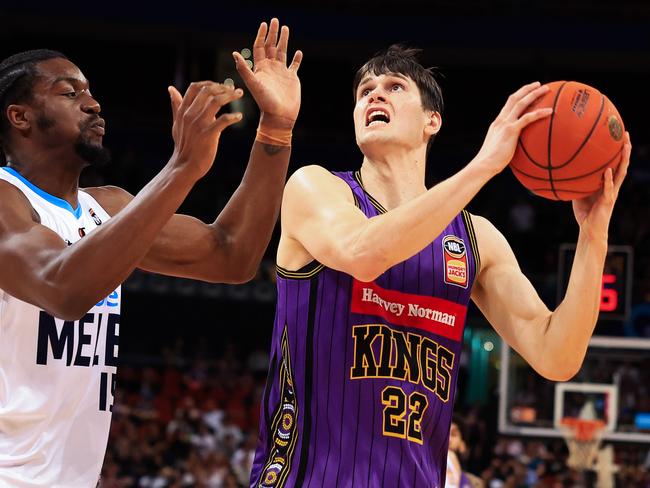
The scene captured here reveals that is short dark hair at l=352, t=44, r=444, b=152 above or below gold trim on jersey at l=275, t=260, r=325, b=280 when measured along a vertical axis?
above

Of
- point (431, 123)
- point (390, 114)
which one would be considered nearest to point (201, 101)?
point (390, 114)

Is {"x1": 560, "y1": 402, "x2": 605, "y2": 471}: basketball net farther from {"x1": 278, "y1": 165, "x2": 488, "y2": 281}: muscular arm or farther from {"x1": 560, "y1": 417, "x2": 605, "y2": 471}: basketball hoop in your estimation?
{"x1": 278, "y1": 165, "x2": 488, "y2": 281}: muscular arm

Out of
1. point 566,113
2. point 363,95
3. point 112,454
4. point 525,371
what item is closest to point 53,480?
point 363,95

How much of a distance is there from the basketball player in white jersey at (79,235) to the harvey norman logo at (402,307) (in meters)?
0.60

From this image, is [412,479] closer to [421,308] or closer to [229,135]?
[421,308]

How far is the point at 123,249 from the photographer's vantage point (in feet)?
9.77

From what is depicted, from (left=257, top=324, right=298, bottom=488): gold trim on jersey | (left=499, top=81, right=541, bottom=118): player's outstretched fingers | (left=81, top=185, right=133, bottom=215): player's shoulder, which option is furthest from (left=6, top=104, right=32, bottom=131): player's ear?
(left=499, top=81, right=541, bottom=118): player's outstretched fingers

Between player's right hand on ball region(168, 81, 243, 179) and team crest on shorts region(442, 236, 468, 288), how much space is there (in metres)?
1.26

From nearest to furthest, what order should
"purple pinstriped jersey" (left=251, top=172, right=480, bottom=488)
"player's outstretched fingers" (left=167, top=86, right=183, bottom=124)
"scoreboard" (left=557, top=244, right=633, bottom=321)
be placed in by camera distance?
"player's outstretched fingers" (left=167, top=86, right=183, bottom=124), "purple pinstriped jersey" (left=251, top=172, right=480, bottom=488), "scoreboard" (left=557, top=244, right=633, bottom=321)

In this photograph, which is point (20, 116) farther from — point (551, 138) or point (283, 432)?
point (551, 138)

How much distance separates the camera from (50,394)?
3.52 m

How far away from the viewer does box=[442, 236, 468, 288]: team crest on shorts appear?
3.92 meters

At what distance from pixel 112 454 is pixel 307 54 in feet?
31.2

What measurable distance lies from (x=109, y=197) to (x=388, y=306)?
131cm
